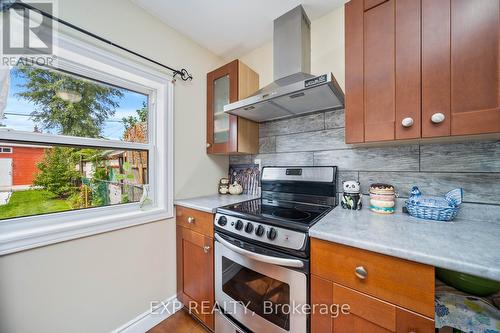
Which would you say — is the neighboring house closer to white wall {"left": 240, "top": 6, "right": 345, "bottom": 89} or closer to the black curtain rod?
the black curtain rod

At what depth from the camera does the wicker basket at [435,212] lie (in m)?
0.96

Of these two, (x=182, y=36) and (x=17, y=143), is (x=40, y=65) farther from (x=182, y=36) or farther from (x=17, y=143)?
(x=182, y=36)

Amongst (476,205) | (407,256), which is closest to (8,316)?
(407,256)

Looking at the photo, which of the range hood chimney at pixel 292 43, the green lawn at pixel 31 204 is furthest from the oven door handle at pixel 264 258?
the range hood chimney at pixel 292 43

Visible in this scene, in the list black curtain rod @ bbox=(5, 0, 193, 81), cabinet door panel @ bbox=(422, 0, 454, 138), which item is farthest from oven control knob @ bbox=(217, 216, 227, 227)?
black curtain rod @ bbox=(5, 0, 193, 81)

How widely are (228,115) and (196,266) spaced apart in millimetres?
1318

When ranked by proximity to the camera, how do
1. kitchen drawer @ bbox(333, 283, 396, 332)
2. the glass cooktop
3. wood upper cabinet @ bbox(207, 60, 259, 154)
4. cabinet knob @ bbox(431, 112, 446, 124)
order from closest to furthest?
kitchen drawer @ bbox(333, 283, 396, 332) < cabinet knob @ bbox(431, 112, 446, 124) < the glass cooktop < wood upper cabinet @ bbox(207, 60, 259, 154)

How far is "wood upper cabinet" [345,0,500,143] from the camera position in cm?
78

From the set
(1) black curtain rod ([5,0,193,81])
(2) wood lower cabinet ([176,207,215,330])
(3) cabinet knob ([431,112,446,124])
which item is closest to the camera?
(3) cabinet knob ([431,112,446,124])

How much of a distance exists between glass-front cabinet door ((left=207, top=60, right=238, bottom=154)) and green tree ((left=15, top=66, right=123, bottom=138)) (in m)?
0.79

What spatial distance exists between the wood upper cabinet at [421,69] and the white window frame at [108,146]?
1.40 m

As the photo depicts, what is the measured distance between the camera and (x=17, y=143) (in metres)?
1.03

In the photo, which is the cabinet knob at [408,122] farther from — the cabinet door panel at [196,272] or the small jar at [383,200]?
the cabinet door panel at [196,272]

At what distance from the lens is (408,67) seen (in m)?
0.92
